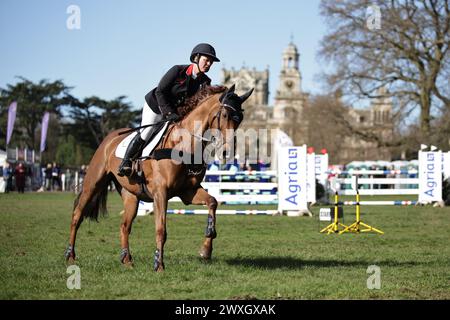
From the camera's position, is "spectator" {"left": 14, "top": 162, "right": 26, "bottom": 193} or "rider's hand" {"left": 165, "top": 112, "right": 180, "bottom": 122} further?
"spectator" {"left": 14, "top": 162, "right": 26, "bottom": 193}

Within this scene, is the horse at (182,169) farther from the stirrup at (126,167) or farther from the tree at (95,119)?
the tree at (95,119)

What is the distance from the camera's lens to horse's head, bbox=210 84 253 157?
9.05 metres

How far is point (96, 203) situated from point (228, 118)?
3.38 m

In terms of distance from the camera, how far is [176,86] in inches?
393

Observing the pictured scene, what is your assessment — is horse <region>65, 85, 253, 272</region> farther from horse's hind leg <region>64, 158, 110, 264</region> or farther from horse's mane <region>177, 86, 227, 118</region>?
horse's hind leg <region>64, 158, 110, 264</region>

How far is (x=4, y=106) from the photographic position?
8538cm

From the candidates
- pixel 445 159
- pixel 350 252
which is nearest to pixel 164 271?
pixel 350 252

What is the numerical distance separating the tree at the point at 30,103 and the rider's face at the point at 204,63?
75.5 m

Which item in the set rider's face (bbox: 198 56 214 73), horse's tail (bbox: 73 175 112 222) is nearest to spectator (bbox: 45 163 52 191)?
horse's tail (bbox: 73 175 112 222)

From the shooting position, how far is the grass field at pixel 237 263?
7.87 meters

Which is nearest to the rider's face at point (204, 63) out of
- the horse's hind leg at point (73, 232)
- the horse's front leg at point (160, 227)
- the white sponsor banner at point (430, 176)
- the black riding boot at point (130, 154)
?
the black riding boot at point (130, 154)

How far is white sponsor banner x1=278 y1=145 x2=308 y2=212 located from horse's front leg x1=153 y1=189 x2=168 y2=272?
42.1 feet

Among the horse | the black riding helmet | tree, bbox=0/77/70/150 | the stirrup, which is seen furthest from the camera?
tree, bbox=0/77/70/150
